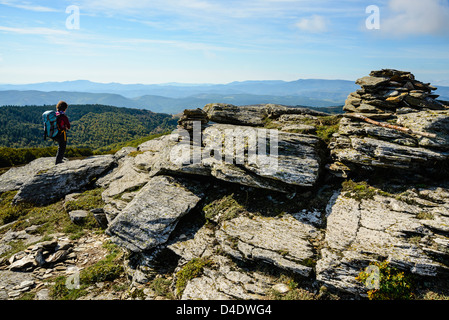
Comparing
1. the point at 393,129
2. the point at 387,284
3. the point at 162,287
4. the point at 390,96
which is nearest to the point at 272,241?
the point at 387,284

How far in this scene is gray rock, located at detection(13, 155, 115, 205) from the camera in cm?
2175

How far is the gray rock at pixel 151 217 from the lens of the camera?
13305 millimetres

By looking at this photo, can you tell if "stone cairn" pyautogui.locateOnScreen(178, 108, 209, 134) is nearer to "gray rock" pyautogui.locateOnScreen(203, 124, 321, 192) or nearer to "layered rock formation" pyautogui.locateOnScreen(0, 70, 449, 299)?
"layered rock formation" pyautogui.locateOnScreen(0, 70, 449, 299)

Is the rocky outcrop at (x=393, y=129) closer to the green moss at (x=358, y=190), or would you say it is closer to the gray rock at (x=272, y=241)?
the green moss at (x=358, y=190)

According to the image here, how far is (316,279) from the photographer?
9875 mm

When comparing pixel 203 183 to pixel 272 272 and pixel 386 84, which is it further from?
pixel 386 84

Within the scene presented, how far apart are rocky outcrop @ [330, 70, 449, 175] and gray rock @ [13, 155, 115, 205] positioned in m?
23.1

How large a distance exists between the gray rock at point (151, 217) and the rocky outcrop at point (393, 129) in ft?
31.1

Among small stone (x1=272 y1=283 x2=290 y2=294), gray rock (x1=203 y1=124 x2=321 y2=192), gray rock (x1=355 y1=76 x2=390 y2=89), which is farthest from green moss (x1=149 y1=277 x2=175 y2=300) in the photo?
gray rock (x1=355 y1=76 x2=390 y2=89)

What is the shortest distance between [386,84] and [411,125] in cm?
519

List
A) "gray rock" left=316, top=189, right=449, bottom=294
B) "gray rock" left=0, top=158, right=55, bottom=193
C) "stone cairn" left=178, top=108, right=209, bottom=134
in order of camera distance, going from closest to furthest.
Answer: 1. "gray rock" left=316, top=189, right=449, bottom=294
2. "stone cairn" left=178, top=108, right=209, bottom=134
3. "gray rock" left=0, top=158, right=55, bottom=193

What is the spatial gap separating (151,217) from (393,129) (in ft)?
49.0

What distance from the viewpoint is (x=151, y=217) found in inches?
542
